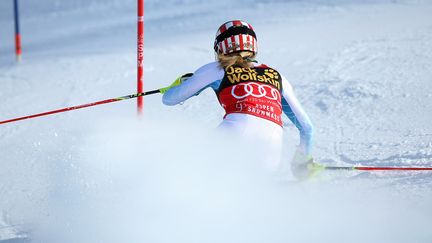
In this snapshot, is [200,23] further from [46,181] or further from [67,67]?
[46,181]

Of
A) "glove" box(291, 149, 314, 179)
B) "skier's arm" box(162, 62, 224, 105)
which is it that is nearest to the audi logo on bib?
"skier's arm" box(162, 62, 224, 105)

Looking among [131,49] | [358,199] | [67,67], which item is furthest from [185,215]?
[131,49]

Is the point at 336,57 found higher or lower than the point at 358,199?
higher

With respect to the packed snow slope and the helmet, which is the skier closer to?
the helmet

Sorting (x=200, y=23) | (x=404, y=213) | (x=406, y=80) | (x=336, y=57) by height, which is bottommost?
(x=404, y=213)

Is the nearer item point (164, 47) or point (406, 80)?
point (406, 80)

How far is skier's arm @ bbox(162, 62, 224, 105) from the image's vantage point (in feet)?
13.1

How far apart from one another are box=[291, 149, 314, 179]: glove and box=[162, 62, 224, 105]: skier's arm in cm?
84

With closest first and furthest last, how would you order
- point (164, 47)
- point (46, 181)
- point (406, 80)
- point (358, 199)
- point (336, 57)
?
point (358, 199) → point (46, 181) → point (406, 80) → point (336, 57) → point (164, 47)

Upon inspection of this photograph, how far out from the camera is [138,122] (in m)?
5.89

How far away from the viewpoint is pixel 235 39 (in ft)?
13.1

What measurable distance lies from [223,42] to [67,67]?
602 cm

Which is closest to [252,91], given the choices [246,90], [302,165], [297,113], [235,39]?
[246,90]

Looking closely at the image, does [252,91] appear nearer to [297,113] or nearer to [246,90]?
[246,90]
